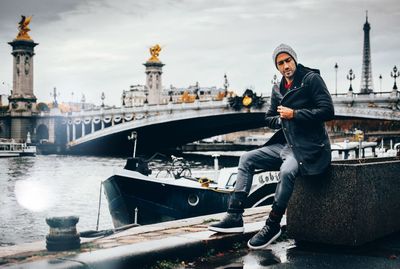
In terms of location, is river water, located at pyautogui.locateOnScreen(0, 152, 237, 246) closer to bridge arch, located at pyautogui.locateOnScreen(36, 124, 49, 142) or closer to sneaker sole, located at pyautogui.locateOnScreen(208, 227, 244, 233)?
sneaker sole, located at pyautogui.locateOnScreen(208, 227, 244, 233)

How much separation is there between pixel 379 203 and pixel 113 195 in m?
10.4

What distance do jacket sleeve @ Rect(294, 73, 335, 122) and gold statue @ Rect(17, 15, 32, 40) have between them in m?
60.6

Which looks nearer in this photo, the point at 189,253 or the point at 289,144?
the point at 189,253

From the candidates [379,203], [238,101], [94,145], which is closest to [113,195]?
[379,203]

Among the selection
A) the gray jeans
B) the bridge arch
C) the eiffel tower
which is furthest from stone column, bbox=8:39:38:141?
the gray jeans

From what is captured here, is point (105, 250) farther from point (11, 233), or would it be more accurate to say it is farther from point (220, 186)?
point (11, 233)

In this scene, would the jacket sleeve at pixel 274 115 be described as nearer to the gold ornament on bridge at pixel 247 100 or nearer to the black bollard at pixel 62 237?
the black bollard at pixel 62 237

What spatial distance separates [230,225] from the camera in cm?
506

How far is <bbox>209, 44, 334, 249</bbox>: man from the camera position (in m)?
4.80

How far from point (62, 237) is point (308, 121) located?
2082 mm

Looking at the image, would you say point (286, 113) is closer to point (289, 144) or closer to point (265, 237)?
point (289, 144)

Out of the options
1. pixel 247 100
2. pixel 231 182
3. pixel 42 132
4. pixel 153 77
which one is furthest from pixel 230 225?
pixel 42 132

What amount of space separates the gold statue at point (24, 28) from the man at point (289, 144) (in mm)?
60361

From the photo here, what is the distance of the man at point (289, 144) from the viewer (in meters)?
4.80
